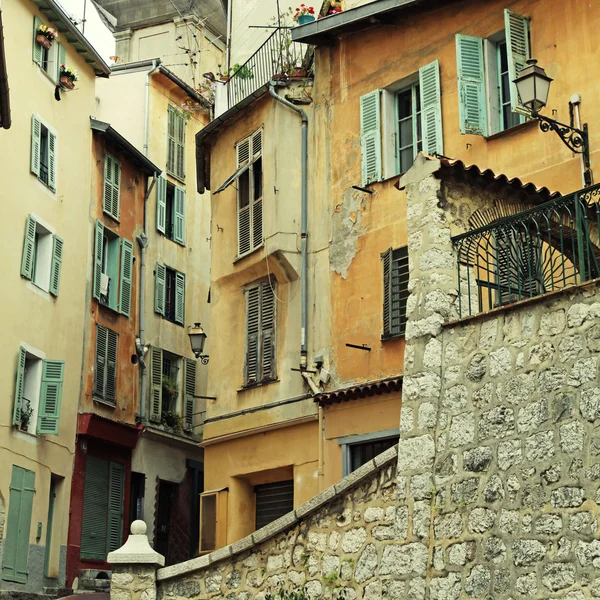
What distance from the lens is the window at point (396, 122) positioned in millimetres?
18109

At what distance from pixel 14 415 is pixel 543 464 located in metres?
14.8

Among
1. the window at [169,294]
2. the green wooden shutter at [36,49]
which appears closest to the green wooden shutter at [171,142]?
the window at [169,294]

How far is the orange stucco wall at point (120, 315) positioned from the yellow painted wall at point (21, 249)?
0.33m

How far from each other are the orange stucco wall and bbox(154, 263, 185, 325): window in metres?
0.92

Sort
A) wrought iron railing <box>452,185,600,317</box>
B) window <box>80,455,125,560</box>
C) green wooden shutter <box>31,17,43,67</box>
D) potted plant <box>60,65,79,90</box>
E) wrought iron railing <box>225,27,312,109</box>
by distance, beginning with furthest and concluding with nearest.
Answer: potted plant <box>60,65,79,90</box>
window <box>80,455,125,560</box>
green wooden shutter <box>31,17,43,67</box>
wrought iron railing <box>225,27,312,109</box>
wrought iron railing <box>452,185,600,317</box>

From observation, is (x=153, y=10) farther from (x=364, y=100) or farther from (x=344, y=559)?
(x=344, y=559)

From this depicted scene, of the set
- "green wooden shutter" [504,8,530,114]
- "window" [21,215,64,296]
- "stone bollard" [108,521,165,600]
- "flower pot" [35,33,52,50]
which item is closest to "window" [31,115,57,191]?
"window" [21,215,64,296]

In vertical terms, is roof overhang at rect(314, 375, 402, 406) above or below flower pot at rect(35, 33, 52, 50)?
below

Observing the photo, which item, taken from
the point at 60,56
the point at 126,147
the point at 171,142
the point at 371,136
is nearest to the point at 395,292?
the point at 371,136

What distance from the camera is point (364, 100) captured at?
1930 centimetres

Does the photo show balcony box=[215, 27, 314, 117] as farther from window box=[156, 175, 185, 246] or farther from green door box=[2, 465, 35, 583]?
green door box=[2, 465, 35, 583]

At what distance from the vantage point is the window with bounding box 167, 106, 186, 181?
102ft

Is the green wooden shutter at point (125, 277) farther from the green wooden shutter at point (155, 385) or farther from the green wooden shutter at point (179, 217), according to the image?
the green wooden shutter at point (179, 217)

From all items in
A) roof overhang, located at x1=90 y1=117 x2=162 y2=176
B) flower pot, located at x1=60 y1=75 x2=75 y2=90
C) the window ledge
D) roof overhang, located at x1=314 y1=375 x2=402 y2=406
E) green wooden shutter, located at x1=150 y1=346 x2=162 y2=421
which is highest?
flower pot, located at x1=60 y1=75 x2=75 y2=90
